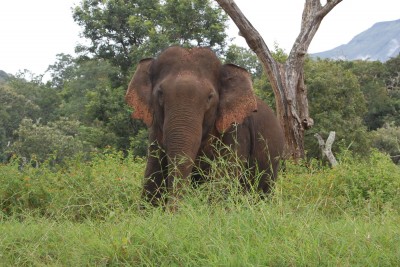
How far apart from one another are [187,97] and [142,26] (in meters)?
18.7

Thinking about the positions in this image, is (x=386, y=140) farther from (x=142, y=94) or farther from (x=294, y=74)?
(x=142, y=94)

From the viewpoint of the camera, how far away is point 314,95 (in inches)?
1030

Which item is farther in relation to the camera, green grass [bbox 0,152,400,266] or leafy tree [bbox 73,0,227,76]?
leafy tree [bbox 73,0,227,76]

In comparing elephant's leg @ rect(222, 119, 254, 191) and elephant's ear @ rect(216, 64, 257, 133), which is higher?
elephant's ear @ rect(216, 64, 257, 133)

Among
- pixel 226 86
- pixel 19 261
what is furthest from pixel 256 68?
pixel 19 261

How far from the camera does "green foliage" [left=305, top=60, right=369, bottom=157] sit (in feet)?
82.1

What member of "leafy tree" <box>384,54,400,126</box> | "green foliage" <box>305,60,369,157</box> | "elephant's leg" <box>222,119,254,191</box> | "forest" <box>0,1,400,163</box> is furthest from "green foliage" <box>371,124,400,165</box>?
"elephant's leg" <box>222,119,254,191</box>

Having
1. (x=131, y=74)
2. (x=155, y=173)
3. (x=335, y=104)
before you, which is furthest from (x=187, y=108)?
(x=335, y=104)

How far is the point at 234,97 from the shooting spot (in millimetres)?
6941

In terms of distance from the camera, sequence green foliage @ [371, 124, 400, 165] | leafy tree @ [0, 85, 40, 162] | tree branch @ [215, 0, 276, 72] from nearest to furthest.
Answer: tree branch @ [215, 0, 276, 72]
green foliage @ [371, 124, 400, 165]
leafy tree @ [0, 85, 40, 162]

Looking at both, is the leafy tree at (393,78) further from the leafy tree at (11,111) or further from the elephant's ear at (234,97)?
the elephant's ear at (234,97)

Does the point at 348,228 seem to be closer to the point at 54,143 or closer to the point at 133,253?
the point at 133,253

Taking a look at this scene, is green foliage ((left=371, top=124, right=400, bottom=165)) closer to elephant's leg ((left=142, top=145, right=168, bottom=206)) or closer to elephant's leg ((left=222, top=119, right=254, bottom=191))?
elephant's leg ((left=222, top=119, right=254, bottom=191))

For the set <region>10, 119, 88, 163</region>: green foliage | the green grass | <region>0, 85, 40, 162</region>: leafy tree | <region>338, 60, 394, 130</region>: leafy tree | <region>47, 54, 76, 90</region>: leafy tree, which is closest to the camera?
the green grass
